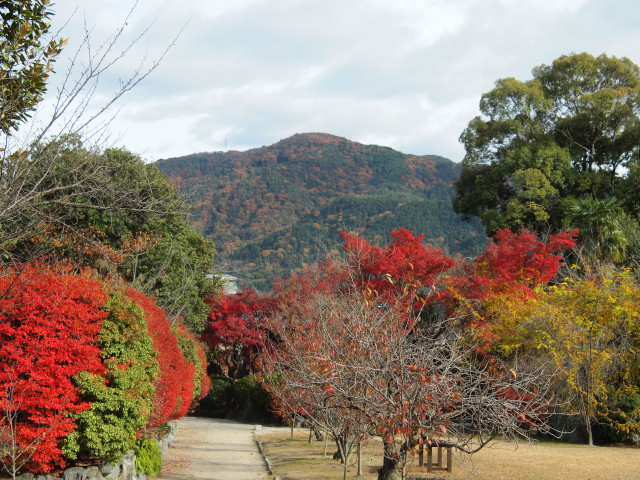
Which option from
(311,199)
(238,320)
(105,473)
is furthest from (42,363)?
(311,199)

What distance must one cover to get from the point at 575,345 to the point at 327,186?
74797 mm

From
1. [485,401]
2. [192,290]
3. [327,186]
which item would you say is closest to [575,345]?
[485,401]

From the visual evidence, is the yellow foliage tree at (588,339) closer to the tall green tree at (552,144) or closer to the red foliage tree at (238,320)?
the tall green tree at (552,144)

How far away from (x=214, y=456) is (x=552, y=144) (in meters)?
22.4

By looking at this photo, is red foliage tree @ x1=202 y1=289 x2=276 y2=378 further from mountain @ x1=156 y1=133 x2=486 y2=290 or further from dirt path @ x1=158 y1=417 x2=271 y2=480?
mountain @ x1=156 y1=133 x2=486 y2=290

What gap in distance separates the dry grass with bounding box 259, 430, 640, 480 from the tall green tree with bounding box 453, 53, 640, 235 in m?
14.5

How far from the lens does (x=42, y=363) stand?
33.2 ft

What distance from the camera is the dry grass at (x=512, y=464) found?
11.9m

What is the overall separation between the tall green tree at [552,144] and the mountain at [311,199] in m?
8.07

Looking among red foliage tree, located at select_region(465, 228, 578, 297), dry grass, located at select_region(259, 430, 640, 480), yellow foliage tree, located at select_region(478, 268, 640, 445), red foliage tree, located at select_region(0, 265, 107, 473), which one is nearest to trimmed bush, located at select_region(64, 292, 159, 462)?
red foliage tree, located at select_region(0, 265, 107, 473)

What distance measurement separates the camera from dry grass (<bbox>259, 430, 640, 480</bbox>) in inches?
469

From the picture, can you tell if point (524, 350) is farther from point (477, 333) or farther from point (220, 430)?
point (220, 430)

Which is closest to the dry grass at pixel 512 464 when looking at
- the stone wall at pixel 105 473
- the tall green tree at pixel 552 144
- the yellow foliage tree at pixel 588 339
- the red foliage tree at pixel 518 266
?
the yellow foliage tree at pixel 588 339

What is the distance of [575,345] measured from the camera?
17656 mm
